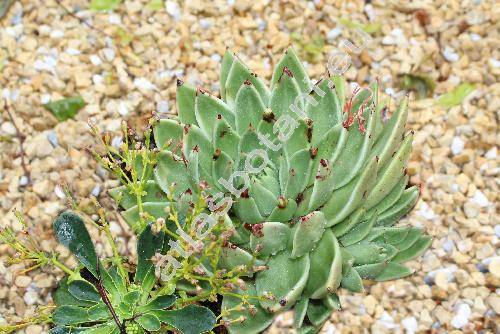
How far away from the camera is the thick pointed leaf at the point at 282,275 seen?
2031mm

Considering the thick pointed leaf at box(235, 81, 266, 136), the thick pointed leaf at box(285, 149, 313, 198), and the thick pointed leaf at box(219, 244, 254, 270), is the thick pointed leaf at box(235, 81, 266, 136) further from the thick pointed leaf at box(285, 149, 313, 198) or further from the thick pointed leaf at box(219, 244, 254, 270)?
the thick pointed leaf at box(219, 244, 254, 270)

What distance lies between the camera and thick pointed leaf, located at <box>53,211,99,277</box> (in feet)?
6.58

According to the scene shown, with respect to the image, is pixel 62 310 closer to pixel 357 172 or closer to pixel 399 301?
pixel 357 172

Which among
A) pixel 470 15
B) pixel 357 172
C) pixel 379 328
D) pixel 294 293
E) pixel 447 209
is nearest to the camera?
pixel 294 293

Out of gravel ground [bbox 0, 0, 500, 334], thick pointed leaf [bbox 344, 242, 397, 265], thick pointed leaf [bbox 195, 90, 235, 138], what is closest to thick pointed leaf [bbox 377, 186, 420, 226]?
thick pointed leaf [bbox 344, 242, 397, 265]

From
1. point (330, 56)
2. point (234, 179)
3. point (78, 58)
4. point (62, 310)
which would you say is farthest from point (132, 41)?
point (62, 310)

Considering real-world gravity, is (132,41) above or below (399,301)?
above

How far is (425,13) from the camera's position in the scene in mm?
3303

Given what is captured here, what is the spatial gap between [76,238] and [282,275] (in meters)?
0.62

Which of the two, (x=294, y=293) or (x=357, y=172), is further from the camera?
(x=357, y=172)

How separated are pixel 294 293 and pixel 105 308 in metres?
0.56

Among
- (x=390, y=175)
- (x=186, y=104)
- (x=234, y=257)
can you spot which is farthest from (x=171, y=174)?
(x=390, y=175)

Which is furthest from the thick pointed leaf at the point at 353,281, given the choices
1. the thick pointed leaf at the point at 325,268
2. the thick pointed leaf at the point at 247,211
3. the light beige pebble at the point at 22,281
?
the light beige pebble at the point at 22,281

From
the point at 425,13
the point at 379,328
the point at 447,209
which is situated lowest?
the point at 379,328
